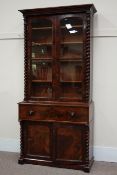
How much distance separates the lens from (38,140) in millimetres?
3406

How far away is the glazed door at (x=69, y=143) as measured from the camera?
324 cm

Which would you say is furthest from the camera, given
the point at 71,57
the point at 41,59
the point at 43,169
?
the point at 41,59

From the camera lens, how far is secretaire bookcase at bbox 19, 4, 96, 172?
3.22m

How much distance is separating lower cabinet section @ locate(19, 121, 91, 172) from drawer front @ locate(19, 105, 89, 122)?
71mm

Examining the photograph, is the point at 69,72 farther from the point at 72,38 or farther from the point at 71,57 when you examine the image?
the point at 72,38

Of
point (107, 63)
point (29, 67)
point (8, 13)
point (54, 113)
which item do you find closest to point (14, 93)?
point (29, 67)

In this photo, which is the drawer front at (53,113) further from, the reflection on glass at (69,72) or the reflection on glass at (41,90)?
the reflection on glass at (69,72)

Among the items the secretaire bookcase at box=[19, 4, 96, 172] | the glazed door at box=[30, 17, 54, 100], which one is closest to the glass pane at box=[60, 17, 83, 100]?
the secretaire bookcase at box=[19, 4, 96, 172]

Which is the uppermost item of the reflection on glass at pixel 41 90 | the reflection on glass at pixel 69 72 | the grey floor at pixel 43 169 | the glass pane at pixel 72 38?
the glass pane at pixel 72 38

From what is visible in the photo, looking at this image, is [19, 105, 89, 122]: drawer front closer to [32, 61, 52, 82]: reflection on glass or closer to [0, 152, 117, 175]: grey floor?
[32, 61, 52, 82]: reflection on glass

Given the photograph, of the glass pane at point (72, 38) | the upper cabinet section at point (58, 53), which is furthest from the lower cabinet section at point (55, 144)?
the glass pane at point (72, 38)

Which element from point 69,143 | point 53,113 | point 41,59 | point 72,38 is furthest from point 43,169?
point 72,38

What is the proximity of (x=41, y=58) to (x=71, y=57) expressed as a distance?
41cm

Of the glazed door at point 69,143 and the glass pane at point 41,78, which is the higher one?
the glass pane at point 41,78
